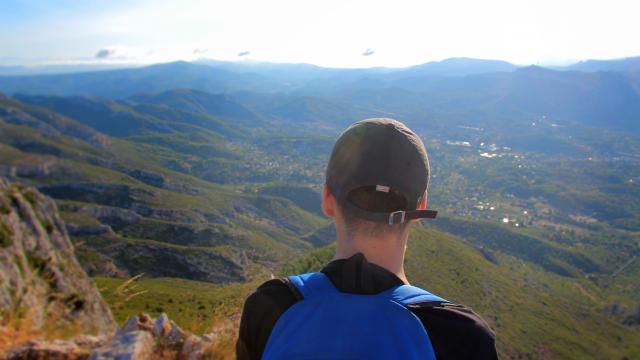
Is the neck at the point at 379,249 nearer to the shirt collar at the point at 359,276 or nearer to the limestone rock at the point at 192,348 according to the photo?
the shirt collar at the point at 359,276

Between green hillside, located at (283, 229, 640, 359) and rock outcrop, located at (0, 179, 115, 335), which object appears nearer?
rock outcrop, located at (0, 179, 115, 335)

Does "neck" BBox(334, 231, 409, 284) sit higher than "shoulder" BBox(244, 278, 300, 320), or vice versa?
"neck" BBox(334, 231, 409, 284)

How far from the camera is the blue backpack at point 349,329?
8.33ft

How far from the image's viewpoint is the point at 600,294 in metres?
162

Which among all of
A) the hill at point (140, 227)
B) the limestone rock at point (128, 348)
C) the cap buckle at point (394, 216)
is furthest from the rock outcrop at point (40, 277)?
the hill at point (140, 227)

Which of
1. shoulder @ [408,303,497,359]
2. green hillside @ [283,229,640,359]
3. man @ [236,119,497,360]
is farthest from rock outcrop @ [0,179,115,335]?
green hillside @ [283,229,640,359]

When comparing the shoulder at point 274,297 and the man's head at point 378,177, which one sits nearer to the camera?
the shoulder at point 274,297

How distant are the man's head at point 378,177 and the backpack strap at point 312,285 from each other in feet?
1.53

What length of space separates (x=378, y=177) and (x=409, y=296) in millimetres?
826

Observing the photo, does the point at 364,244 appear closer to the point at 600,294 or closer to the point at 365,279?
the point at 365,279

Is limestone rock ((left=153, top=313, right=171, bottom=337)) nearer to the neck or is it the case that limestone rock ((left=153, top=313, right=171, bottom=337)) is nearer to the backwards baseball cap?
the neck

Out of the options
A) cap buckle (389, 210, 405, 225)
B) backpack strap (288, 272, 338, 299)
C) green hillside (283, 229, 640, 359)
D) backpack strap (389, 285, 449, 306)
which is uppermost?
cap buckle (389, 210, 405, 225)

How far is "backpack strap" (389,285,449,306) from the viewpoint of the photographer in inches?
107

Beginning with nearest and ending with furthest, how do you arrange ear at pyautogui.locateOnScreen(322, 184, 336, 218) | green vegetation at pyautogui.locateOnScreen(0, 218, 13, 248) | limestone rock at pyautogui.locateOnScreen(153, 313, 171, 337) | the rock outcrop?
ear at pyautogui.locateOnScreen(322, 184, 336, 218) < limestone rock at pyautogui.locateOnScreen(153, 313, 171, 337) < the rock outcrop < green vegetation at pyautogui.locateOnScreen(0, 218, 13, 248)
